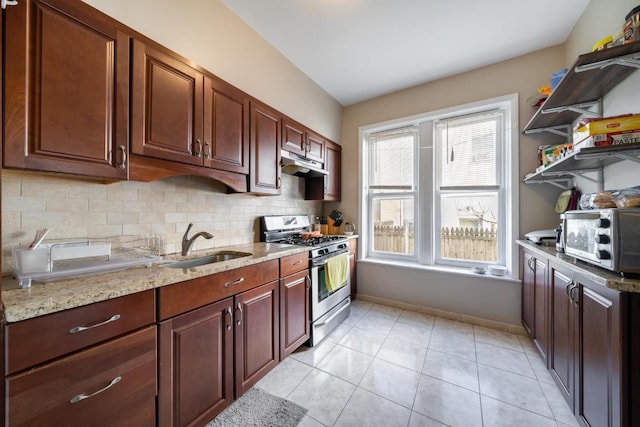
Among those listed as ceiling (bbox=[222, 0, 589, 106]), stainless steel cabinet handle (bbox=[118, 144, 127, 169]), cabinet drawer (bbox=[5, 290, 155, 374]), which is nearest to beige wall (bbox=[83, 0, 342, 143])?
ceiling (bbox=[222, 0, 589, 106])

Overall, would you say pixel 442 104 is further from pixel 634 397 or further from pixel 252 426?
pixel 252 426

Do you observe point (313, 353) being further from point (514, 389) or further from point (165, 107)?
point (165, 107)

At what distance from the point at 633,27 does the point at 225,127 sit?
240 centimetres

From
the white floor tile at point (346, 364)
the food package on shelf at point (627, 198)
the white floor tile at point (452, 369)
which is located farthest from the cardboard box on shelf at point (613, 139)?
the white floor tile at point (346, 364)

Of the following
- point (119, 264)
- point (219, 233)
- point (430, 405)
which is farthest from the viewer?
point (219, 233)

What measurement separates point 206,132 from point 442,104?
268cm

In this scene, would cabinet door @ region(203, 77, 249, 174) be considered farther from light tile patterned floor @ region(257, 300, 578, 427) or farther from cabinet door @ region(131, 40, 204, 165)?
light tile patterned floor @ region(257, 300, 578, 427)

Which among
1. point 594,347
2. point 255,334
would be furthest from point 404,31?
point 255,334

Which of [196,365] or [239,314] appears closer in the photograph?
[196,365]

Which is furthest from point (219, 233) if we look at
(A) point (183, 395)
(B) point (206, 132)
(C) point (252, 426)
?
(C) point (252, 426)

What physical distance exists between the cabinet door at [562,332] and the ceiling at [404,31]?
6.71ft

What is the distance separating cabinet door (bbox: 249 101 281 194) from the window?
1538mm

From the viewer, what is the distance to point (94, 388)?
914 millimetres

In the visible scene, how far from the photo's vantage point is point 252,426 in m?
1.35
